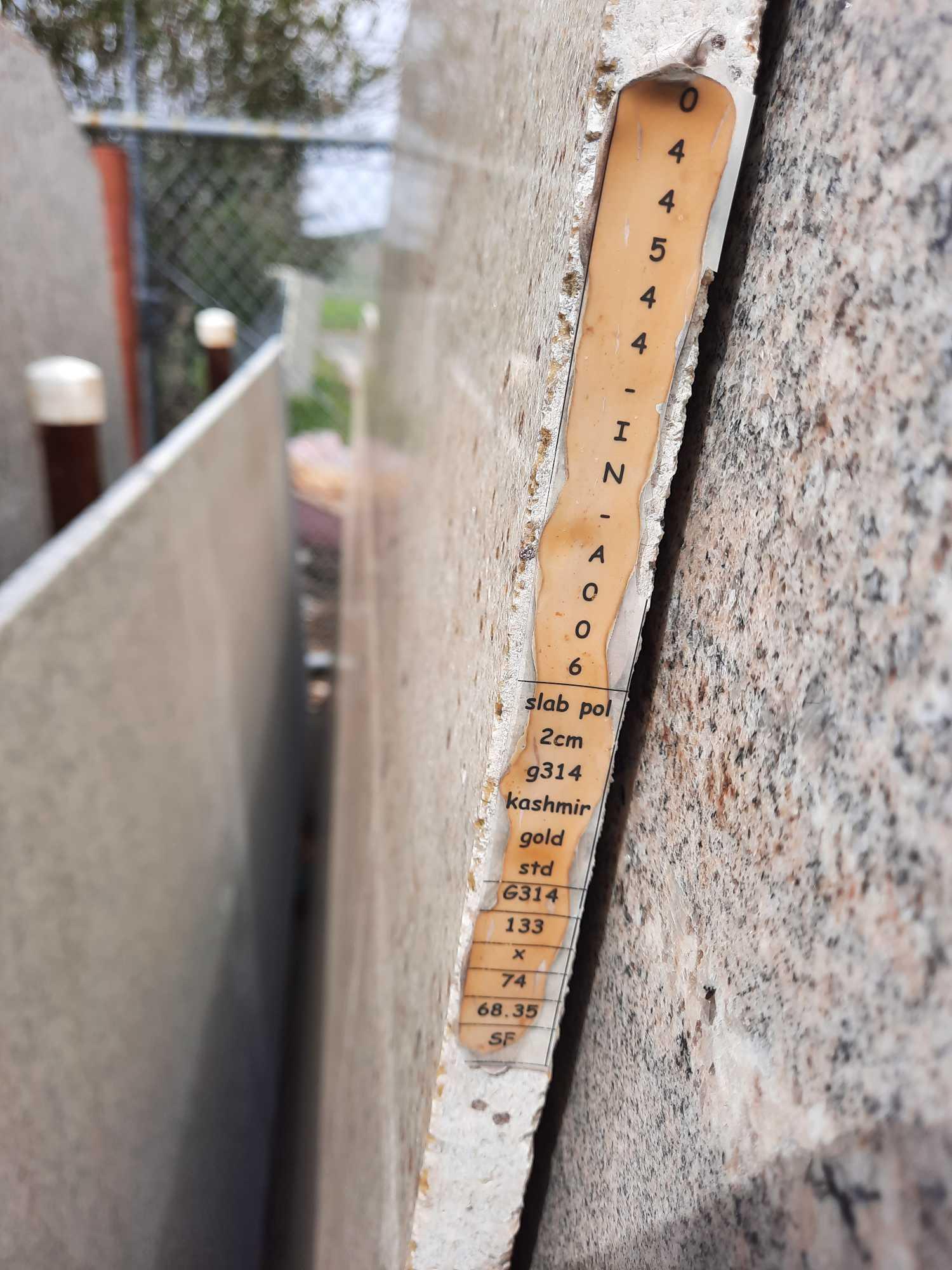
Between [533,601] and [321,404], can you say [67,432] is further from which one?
[321,404]

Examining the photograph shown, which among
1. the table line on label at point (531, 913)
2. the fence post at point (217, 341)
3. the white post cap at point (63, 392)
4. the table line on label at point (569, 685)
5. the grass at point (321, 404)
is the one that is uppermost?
the table line on label at point (569, 685)

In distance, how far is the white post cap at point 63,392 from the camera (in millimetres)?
1967

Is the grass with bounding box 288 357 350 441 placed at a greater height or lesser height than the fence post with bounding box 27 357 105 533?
lesser

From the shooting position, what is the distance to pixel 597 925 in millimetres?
548

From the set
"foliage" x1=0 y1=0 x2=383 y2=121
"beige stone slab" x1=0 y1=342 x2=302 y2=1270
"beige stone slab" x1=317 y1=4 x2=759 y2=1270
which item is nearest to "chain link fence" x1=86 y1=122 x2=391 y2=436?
"foliage" x1=0 y1=0 x2=383 y2=121

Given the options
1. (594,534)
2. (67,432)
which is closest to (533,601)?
(594,534)

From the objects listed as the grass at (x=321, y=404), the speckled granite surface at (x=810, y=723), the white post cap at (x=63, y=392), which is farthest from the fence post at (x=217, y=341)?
the speckled granite surface at (x=810, y=723)

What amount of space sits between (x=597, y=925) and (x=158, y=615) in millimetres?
1343

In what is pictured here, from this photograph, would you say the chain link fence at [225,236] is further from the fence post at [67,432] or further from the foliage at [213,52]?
the fence post at [67,432]

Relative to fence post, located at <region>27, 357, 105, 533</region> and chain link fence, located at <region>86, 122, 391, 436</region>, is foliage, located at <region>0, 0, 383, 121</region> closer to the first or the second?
chain link fence, located at <region>86, 122, 391, 436</region>

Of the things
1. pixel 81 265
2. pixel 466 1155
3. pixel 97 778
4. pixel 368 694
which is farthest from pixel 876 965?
pixel 81 265

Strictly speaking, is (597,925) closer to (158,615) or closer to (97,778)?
(97,778)

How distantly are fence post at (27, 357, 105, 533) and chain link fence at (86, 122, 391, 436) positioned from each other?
8.43 feet

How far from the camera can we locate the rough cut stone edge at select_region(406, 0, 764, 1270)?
37 centimetres
